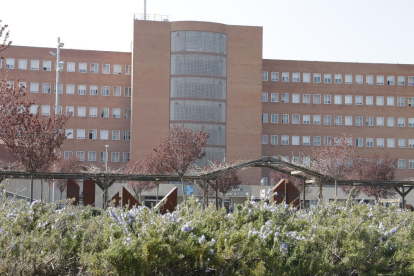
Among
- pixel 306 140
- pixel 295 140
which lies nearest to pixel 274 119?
pixel 295 140

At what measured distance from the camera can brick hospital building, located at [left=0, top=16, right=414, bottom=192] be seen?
65.9 m

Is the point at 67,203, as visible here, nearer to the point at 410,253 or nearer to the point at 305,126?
the point at 410,253

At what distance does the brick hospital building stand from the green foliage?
56.4 metres

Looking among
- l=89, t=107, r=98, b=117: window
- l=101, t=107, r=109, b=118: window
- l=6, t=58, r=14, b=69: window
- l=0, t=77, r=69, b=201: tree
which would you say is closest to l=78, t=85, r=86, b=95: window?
l=89, t=107, r=98, b=117: window

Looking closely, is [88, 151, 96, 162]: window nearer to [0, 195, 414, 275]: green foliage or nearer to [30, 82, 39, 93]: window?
[30, 82, 39, 93]: window

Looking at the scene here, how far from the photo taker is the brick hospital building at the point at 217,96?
2596 inches

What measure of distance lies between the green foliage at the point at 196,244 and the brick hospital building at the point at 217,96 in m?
56.4

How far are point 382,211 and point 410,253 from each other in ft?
9.50

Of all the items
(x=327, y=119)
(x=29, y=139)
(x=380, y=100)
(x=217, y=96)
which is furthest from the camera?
(x=380, y=100)

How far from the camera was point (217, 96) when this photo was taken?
6688 cm

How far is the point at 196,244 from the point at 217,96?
60.5 metres

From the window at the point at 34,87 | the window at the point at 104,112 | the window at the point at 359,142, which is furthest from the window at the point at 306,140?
the window at the point at 34,87

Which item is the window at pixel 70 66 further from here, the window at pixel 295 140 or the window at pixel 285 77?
the window at pixel 295 140

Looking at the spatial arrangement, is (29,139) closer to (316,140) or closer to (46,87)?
(46,87)
